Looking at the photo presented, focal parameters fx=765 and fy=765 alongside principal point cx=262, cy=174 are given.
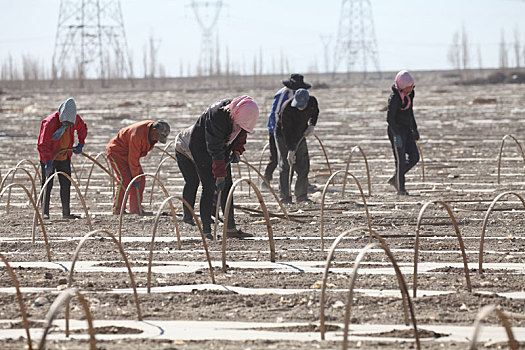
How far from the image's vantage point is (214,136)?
7.14 meters

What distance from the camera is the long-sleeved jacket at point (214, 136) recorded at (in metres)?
7.11

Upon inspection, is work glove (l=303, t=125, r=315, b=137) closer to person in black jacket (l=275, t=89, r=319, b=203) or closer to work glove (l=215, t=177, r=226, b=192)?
person in black jacket (l=275, t=89, r=319, b=203)

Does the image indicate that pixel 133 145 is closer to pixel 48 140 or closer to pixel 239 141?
pixel 48 140

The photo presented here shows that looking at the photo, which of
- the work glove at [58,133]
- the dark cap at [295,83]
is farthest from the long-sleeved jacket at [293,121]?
the work glove at [58,133]

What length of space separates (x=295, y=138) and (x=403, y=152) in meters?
1.51

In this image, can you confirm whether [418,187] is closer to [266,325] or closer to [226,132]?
[226,132]

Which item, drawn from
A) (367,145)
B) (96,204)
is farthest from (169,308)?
(367,145)

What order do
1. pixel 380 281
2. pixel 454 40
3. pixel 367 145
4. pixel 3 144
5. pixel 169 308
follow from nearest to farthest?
pixel 169 308
pixel 380 281
pixel 367 145
pixel 3 144
pixel 454 40

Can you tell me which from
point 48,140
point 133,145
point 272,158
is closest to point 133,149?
point 133,145

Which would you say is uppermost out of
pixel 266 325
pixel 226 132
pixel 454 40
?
pixel 454 40

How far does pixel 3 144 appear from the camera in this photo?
20094mm

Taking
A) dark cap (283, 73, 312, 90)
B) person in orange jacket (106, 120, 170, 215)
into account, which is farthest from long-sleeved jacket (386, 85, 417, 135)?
person in orange jacket (106, 120, 170, 215)

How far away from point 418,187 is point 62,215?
5174mm

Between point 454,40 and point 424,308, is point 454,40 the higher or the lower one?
the higher one
